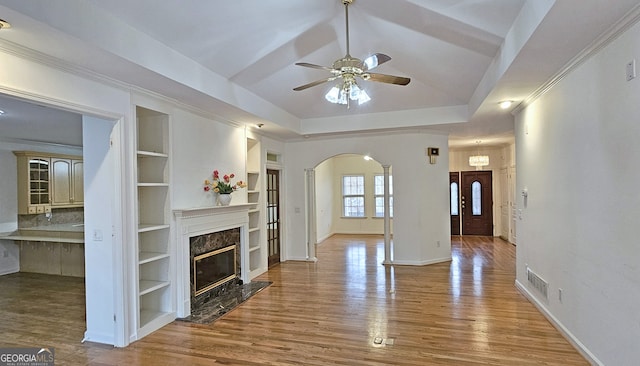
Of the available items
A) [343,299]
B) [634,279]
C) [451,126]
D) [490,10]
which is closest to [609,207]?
[634,279]

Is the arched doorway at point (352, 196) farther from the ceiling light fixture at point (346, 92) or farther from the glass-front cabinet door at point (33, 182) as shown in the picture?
the ceiling light fixture at point (346, 92)

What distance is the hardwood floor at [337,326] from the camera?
10.5ft

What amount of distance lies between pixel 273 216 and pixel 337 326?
12.0ft

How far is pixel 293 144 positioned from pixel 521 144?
4457 millimetres

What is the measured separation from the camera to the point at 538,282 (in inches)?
168

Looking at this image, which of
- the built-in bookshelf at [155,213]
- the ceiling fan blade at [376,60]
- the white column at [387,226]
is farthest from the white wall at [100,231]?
the white column at [387,226]

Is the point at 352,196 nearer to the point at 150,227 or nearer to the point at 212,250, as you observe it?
the point at 212,250

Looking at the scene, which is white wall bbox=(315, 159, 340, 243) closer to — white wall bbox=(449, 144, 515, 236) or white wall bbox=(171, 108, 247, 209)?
white wall bbox=(449, 144, 515, 236)

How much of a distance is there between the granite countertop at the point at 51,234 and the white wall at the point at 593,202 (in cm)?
717

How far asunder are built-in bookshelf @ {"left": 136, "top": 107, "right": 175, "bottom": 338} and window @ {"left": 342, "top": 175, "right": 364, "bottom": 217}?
8155 mm

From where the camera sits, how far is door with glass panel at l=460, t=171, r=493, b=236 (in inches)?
413

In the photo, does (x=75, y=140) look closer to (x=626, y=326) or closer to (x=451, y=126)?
(x=451, y=126)

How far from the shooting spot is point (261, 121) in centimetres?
557

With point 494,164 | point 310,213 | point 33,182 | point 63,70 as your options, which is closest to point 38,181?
point 33,182
